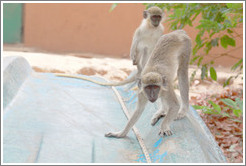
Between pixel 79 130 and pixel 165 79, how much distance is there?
1143mm

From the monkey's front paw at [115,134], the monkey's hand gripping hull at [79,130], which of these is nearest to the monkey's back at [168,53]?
the monkey's hand gripping hull at [79,130]

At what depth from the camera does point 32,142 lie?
329 cm

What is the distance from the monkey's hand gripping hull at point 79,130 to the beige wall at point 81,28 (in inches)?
255

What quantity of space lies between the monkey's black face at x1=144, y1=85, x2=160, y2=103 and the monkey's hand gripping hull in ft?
1.53

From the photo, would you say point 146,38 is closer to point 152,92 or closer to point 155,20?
point 155,20

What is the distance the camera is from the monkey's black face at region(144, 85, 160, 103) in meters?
3.09

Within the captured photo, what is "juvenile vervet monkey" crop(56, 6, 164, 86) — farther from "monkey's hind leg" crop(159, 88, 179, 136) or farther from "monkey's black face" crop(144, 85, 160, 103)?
"monkey's black face" crop(144, 85, 160, 103)

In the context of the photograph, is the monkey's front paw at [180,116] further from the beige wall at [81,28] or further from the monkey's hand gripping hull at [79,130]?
the beige wall at [81,28]

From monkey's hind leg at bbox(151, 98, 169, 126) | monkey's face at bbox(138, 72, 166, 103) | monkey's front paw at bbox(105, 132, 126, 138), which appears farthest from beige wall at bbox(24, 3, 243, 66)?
monkey's face at bbox(138, 72, 166, 103)

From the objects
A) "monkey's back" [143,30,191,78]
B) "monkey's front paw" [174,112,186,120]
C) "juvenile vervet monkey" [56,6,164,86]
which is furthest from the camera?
"juvenile vervet monkey" [56,6,164,86]

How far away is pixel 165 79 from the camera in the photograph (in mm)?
3234

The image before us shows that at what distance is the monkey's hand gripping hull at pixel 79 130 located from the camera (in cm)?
308

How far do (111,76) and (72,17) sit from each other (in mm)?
A: 4204

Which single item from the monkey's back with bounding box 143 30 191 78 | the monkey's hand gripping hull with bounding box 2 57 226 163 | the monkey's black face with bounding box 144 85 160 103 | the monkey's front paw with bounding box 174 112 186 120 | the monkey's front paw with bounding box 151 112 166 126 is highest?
the monkey's back with bounding box 143 30 191 78
